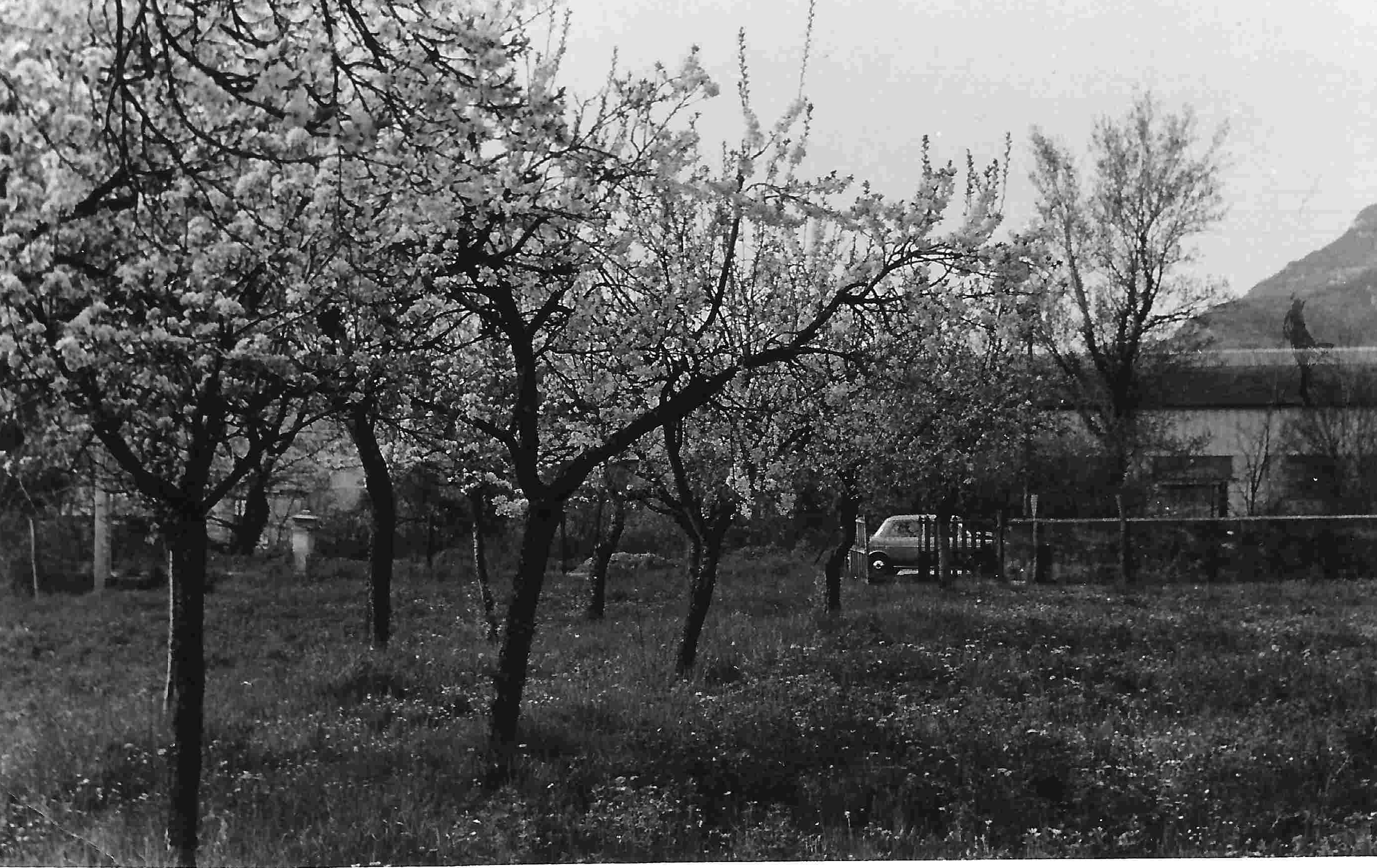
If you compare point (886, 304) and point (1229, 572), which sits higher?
point (886, 304)

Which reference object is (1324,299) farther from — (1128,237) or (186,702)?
(186,702)

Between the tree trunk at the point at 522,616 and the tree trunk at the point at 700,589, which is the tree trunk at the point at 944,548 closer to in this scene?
the tree trunk at the point at 700,589

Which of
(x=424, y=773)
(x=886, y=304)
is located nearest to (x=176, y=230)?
(x=424, y=773)

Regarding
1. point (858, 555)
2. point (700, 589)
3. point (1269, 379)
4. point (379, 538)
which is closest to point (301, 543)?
point (379, 538)

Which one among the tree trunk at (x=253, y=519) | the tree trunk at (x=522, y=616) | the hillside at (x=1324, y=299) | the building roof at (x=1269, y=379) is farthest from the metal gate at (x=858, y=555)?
the tree trunk at (x=253, y=519)

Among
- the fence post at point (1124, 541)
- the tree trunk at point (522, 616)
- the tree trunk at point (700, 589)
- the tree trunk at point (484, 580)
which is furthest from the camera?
the fence post at point (1124, 541)

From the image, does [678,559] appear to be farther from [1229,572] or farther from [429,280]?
[1229,572]

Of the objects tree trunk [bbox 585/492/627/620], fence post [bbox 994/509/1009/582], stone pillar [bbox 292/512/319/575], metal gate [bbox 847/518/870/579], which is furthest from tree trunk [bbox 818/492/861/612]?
stone pillar [bbox 292/512/319/575]
